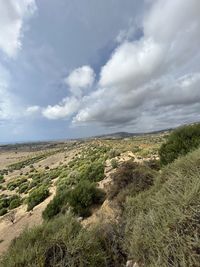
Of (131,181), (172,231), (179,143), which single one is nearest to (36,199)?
(131,181)

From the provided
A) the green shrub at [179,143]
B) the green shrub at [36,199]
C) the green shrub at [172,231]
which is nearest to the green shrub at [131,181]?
the green shrub at [179,143]

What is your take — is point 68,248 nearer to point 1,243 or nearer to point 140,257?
point 140,257

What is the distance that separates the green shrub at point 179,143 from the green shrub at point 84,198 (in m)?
3.98

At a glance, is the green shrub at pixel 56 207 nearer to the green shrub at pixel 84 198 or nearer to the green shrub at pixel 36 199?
the green shrub at pixel 84 198

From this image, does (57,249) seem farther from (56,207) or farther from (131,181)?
(56,207)

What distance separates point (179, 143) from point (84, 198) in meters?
5.70

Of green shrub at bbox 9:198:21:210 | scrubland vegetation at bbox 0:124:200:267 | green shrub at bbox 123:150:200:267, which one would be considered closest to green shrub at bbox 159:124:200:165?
scrubland vegetation at bbox 0:124:200:267

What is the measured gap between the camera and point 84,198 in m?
11.8

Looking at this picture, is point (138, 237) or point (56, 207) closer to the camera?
point (138, 237)

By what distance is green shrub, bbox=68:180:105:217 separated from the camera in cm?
1132

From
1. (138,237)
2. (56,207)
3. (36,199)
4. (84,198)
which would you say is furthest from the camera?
(36,199)

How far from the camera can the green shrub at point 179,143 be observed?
1149cm

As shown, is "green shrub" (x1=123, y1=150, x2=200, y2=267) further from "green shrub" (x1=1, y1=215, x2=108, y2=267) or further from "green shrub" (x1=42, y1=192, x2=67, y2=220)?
"green shrub" (x1=42, y1=192, x2=67, y2=220)

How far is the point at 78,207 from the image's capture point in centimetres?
1146
